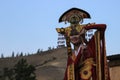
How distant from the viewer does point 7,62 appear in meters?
136

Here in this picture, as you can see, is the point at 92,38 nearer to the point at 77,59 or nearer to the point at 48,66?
the point at 77,59

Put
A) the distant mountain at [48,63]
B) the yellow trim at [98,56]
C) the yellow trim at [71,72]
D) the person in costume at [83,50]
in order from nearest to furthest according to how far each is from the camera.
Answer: the yellow trim at [98,56] → the person in costume at [83,50] → the yellow trim at [71,72] → the distant mountain at [48,63]

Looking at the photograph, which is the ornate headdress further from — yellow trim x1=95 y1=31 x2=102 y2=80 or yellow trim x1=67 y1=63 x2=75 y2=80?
yellow trim x1=67 y1=63 x2=75 y2=80

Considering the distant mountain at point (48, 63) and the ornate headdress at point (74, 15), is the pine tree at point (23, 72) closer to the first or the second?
the ornate headdress at point (74, 15)

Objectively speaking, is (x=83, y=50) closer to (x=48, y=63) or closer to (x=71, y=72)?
(x=71, y=72)

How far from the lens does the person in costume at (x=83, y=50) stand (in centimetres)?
1288

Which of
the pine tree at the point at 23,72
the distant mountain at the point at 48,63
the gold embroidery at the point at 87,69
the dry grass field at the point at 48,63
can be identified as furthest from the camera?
the distant mountain at the point at 48,63

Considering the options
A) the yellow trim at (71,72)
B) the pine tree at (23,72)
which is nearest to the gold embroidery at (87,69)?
the yellow trim at (71,72)

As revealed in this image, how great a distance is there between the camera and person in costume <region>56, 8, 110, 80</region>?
507 inches

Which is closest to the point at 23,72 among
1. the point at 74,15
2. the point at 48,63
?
the point at 74,15

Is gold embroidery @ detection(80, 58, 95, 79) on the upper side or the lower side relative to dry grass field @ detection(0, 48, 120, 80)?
upper

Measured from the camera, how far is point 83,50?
13477 mm

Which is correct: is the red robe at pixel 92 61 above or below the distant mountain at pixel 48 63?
above

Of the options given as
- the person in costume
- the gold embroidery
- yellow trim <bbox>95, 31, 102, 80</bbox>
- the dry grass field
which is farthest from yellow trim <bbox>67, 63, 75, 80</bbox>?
the dry grass field
